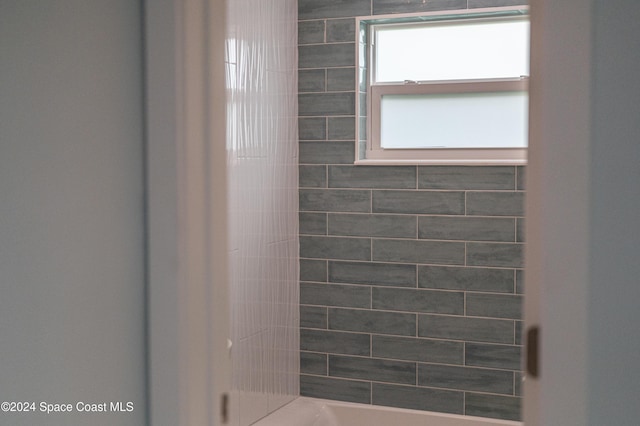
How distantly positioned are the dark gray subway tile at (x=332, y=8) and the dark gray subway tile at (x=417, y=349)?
1.71m

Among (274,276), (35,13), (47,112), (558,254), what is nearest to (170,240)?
(47,112)

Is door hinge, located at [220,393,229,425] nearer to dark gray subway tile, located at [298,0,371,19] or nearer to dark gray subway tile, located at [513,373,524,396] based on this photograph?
dark gray subway tile, located at [513,373,524,396]

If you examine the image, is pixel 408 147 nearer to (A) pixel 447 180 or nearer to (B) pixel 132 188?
(A) pixel 447 180

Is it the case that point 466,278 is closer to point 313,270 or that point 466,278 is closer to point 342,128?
point 313,270

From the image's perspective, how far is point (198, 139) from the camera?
1.42 m

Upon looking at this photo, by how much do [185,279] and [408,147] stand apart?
283 centimetres

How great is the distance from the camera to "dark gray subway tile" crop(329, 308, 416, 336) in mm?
4094

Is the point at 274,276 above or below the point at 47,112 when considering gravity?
below

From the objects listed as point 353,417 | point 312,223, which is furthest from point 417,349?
point 312,223

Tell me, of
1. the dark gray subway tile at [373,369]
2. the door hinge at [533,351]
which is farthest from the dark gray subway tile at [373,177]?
the door hinge at [533,351]

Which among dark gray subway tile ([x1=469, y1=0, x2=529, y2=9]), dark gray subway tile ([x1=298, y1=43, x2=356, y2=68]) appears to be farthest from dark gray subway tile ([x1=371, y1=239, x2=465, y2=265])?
dark gray subway tile ([x1=469, y1=0, x2=529, y2=9])

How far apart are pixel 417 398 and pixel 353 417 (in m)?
0.36

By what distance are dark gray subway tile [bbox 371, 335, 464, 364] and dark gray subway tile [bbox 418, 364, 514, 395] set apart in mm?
43

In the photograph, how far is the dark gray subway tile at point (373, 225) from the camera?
4.07 m
